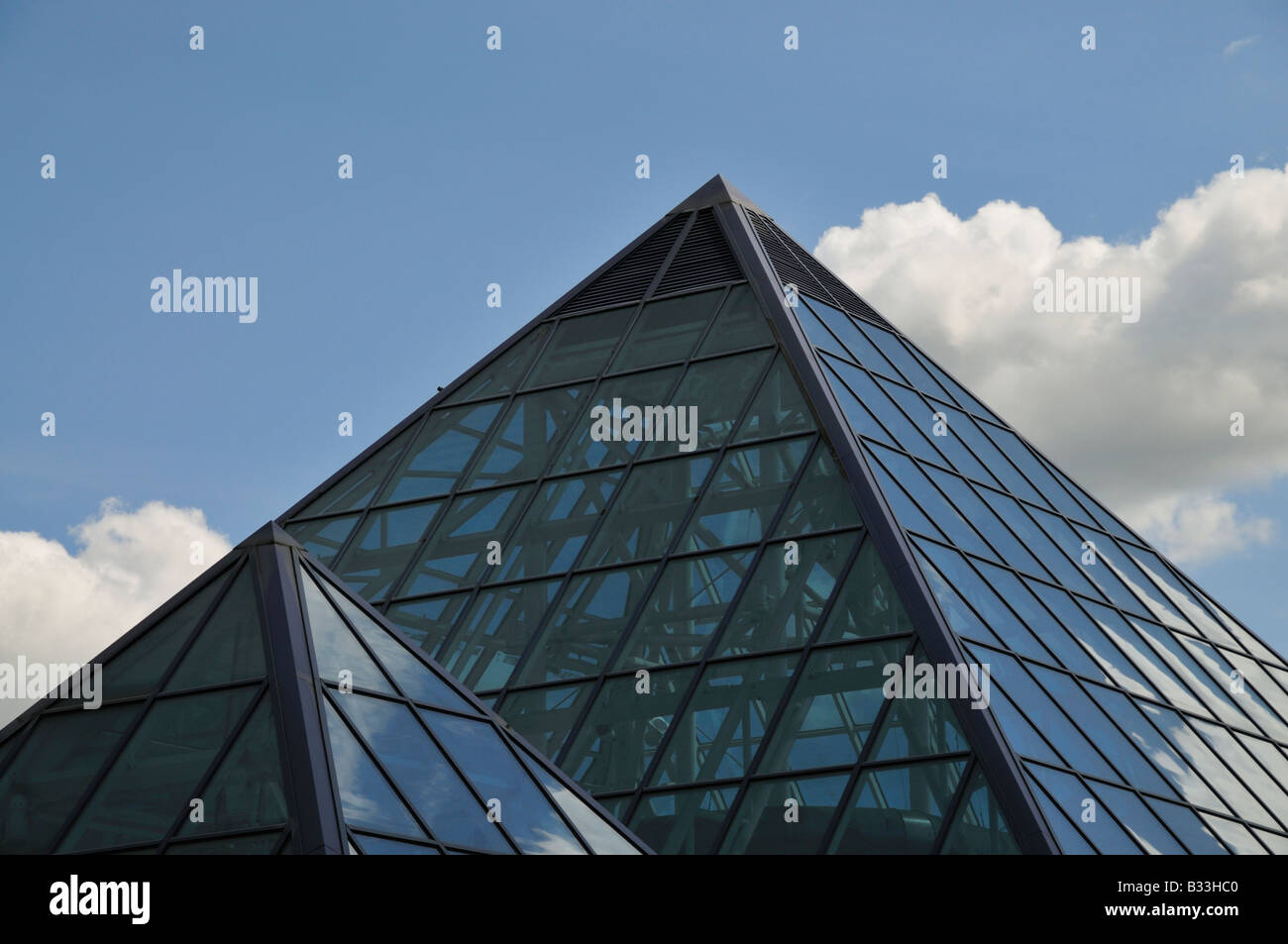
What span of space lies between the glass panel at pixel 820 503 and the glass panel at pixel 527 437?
5.53m

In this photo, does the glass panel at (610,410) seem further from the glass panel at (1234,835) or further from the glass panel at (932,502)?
the glass panel at (1234,835)

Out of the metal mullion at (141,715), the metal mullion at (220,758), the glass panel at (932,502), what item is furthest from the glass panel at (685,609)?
the metal mullion at (220,758)

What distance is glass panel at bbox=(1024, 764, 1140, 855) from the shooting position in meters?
19.6

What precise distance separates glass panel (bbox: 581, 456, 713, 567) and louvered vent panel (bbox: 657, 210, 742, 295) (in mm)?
5800

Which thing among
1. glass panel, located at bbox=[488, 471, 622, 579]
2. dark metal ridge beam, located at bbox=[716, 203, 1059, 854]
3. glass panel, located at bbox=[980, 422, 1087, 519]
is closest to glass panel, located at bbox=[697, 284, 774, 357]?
dark metal ridge beam, located at bbox=[716, 203, 1059, 854]

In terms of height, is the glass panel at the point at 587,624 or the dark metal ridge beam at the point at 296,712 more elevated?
the glass panel at the point at 587,624

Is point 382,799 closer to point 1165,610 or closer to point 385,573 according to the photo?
point 385,573

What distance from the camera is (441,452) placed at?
30.1 meters

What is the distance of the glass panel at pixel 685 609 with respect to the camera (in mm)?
23188

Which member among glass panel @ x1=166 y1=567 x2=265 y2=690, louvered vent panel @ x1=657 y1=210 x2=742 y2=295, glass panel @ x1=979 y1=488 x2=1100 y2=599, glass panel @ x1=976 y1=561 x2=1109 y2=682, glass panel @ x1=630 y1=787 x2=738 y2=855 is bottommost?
glass panel @ x1=630 y1=787 x2=738 y2=855

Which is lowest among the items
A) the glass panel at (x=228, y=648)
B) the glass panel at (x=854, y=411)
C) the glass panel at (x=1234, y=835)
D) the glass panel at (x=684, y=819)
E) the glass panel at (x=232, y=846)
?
the glass panel at (x=1234, y=835)

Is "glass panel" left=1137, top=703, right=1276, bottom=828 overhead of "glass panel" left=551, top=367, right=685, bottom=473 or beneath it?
beneath

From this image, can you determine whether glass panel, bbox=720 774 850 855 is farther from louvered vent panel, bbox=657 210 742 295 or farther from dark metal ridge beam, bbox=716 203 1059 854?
louvered vent panel, bbox=657 210 742 295
